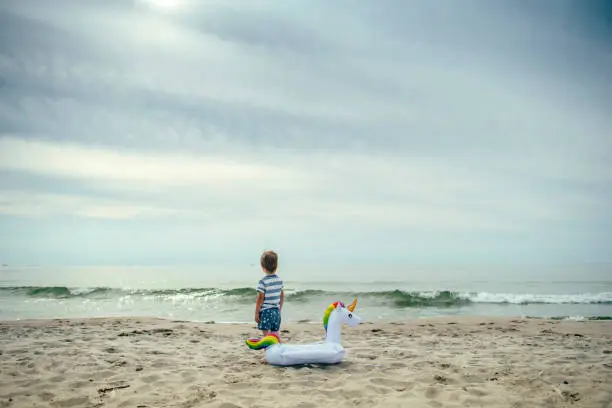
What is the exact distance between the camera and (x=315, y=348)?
5.77 m

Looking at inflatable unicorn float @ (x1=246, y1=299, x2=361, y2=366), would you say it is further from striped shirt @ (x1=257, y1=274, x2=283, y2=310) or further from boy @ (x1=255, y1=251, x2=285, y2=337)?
striped shirt @ (x1=257, y1=274, x2=283, y2=310)

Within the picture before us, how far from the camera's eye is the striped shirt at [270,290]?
21.3 ft

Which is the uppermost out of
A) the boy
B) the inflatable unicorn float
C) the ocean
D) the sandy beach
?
the boy

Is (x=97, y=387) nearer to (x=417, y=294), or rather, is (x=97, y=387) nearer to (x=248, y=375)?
(x=248, y=375)

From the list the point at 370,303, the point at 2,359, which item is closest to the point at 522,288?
the point at 370,303

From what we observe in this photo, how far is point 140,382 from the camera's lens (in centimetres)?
507

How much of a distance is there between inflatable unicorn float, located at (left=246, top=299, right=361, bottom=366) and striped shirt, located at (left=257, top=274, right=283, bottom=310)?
0.58 metres

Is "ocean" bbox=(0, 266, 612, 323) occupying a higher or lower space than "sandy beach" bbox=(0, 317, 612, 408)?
lower

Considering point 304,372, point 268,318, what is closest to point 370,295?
point 268,318

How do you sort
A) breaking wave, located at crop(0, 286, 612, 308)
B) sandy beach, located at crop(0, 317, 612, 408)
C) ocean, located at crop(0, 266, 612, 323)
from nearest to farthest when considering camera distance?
sandy beach, located at crop(0, 317, 612, 408), ocean, located at crop(0, 266, 612, 323), breaking wave, located at crop(0, 286, 612, 308)

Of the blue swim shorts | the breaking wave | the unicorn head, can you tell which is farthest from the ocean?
the unicorn head

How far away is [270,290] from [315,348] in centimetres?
123

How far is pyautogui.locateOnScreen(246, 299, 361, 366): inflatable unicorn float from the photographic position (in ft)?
18.7

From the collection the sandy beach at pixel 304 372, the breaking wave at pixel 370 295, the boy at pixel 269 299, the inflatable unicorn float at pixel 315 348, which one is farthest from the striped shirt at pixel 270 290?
the breaking wave at pixel 370 295
